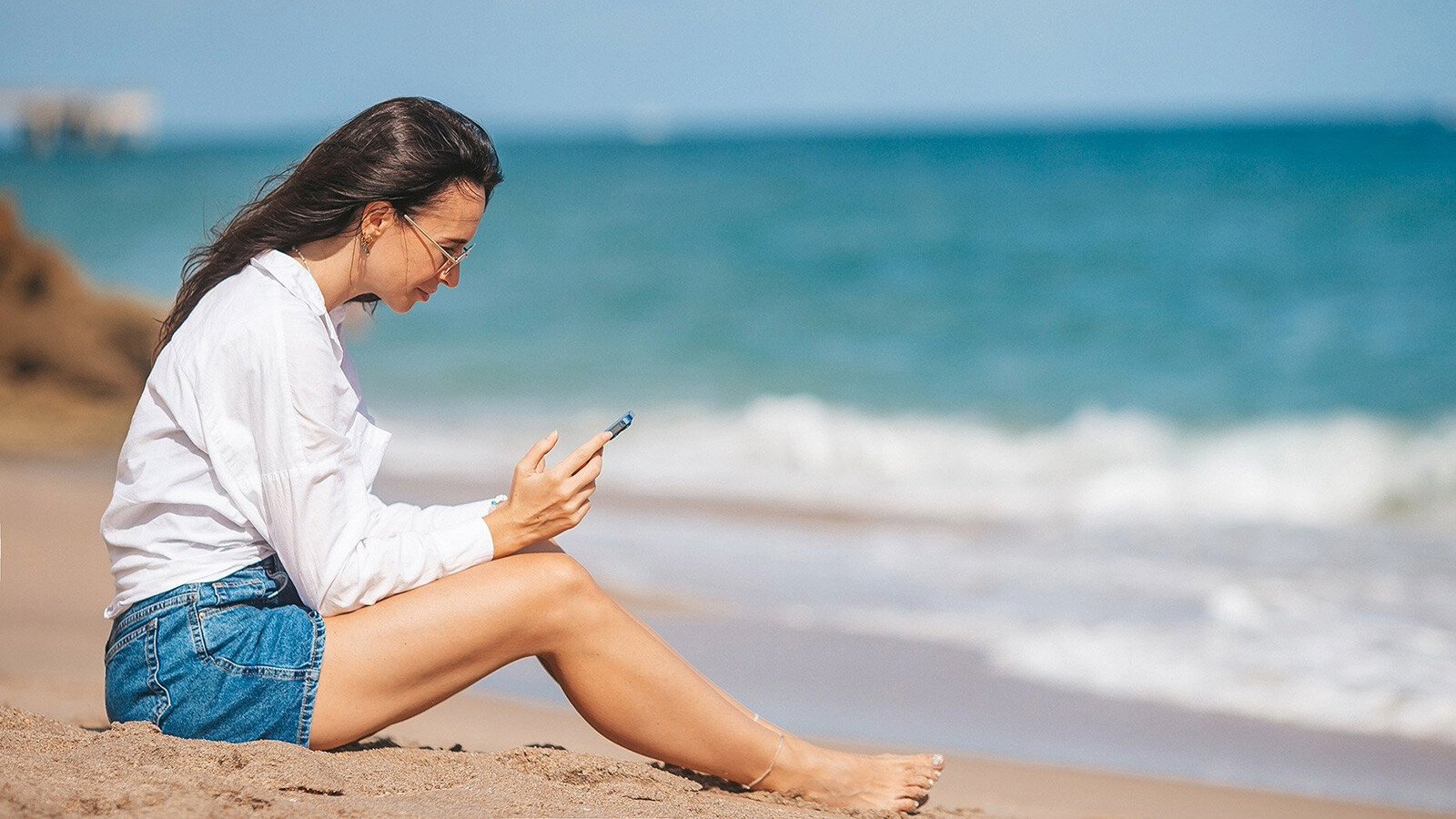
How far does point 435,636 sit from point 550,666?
0.95 feet

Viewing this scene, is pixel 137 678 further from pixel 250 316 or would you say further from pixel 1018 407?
pixel 1018 407

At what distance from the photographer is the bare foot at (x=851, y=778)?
9.48 ft

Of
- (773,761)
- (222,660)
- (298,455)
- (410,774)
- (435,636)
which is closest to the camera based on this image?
(298,455)

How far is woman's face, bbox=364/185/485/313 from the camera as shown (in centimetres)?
263

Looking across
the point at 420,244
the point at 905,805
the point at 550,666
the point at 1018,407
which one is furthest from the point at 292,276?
the point at 1018,407

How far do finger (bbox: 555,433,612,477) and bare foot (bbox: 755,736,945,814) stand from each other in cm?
76

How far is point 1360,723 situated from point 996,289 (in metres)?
12.1

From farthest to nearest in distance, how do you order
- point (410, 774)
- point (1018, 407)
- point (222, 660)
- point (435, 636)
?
1. point (1018, 407)
2. point (410, 774)
3. point (435, 636)
4. point (222, 660)

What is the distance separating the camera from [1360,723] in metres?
4.29

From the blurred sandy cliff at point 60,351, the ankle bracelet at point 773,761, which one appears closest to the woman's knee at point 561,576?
the ankle bracelet at point 773,761

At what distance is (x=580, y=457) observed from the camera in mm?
2658

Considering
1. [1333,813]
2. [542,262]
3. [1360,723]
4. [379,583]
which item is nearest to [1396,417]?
[1360,723]

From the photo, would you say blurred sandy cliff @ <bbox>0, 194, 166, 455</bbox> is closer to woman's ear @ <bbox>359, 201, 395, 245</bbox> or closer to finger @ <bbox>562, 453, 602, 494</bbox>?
woman's ear @ <bbox>359, 201, 395, 245</bbox>

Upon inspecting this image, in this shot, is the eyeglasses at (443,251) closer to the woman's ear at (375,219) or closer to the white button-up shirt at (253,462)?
the woman's ear at (375,219)
